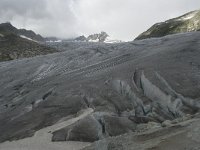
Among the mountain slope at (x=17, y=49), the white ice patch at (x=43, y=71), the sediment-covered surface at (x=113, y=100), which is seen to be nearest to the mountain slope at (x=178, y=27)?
the mountain slope at (x=17, y=49)

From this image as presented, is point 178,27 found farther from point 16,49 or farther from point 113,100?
point 113,100

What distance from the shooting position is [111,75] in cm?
2186

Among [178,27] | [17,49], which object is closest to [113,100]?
[17,49]

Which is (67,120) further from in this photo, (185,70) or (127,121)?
(185,70)

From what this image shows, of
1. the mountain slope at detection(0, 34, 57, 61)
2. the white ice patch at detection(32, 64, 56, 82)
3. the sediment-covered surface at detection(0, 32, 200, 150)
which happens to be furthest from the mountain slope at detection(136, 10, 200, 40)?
the sediment-covered surface at detection(0, 32, 200, 150)

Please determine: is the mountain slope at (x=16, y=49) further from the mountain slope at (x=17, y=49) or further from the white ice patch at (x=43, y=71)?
the white ice patch at (x=43, y=71)

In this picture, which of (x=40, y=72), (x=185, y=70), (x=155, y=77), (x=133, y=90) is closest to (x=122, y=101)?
(x=133, y=90)

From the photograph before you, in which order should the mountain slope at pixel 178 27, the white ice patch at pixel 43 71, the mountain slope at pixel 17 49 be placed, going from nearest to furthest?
the white ice patch at pixel 43 71
the mountain slope at pixel 17 49
the mountain slope at pixel 178 27

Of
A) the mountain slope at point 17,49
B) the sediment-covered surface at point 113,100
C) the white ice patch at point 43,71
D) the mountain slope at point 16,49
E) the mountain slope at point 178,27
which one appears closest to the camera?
the sediment-covered surface at point 113,100

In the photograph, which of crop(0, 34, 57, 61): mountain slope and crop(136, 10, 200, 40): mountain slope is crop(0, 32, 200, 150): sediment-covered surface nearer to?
crop(0, 34, 57, 61): mountain slope

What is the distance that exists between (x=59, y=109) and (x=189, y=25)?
461 feet

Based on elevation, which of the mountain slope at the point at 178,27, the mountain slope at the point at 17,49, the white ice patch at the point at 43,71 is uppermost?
the white ice patch at the point at 43,71

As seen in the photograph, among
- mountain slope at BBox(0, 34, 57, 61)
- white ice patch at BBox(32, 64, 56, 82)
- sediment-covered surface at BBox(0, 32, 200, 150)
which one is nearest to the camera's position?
sediment-covered surface at BBox(0, 32, 200, 150)

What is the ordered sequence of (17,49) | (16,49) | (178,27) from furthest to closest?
(178,27)
(17,49)
(16,49)
